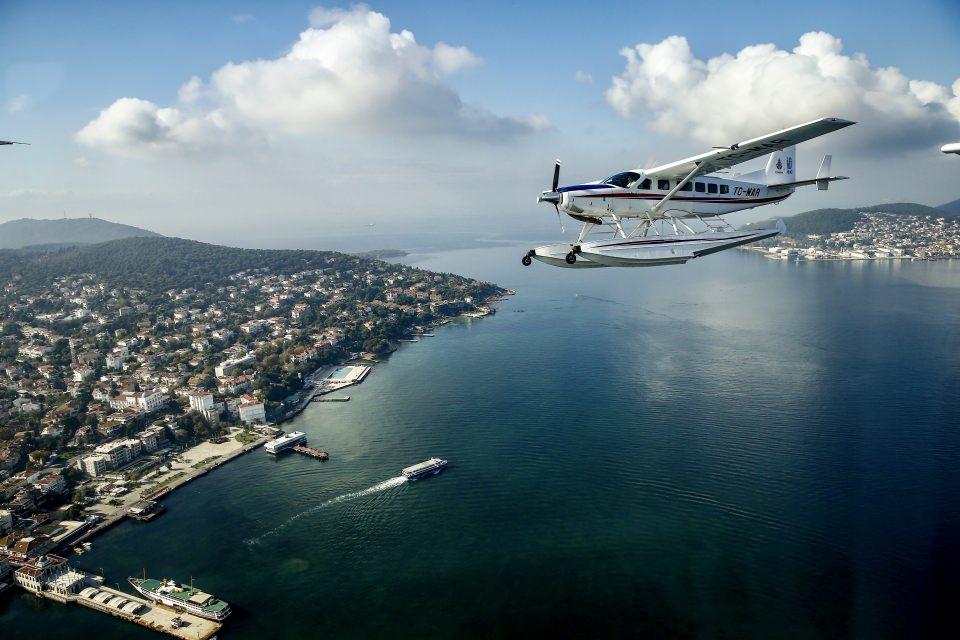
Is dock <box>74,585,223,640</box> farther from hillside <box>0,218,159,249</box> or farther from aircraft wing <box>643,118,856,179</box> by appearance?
hillside <box>0,218,159,249</box>

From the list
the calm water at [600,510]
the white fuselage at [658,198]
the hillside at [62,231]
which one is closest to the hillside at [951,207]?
the calm water at [600,510]

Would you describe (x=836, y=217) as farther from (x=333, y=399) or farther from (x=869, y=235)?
(x=333, y=399)

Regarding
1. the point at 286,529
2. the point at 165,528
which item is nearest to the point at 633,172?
the point at 286,529

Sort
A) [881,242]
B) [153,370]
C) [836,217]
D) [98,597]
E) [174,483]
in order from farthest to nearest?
1. [836,217]
2. [881,242]
3. [153,370]
4. [174,483]
5. [98,597]

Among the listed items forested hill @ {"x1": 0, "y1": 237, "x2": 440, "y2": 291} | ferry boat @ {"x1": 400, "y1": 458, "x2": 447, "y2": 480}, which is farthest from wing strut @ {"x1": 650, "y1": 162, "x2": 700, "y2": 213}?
forested hill @ {"x1": 0, "y1": 237, "x2": 440, "y2": 291}

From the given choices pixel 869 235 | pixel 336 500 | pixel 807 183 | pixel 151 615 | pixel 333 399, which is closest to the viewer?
pixel 807 183

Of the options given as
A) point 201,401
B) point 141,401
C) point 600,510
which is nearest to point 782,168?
point 600,510

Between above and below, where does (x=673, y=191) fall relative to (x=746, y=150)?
below

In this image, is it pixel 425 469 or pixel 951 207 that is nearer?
pixel 425 469
